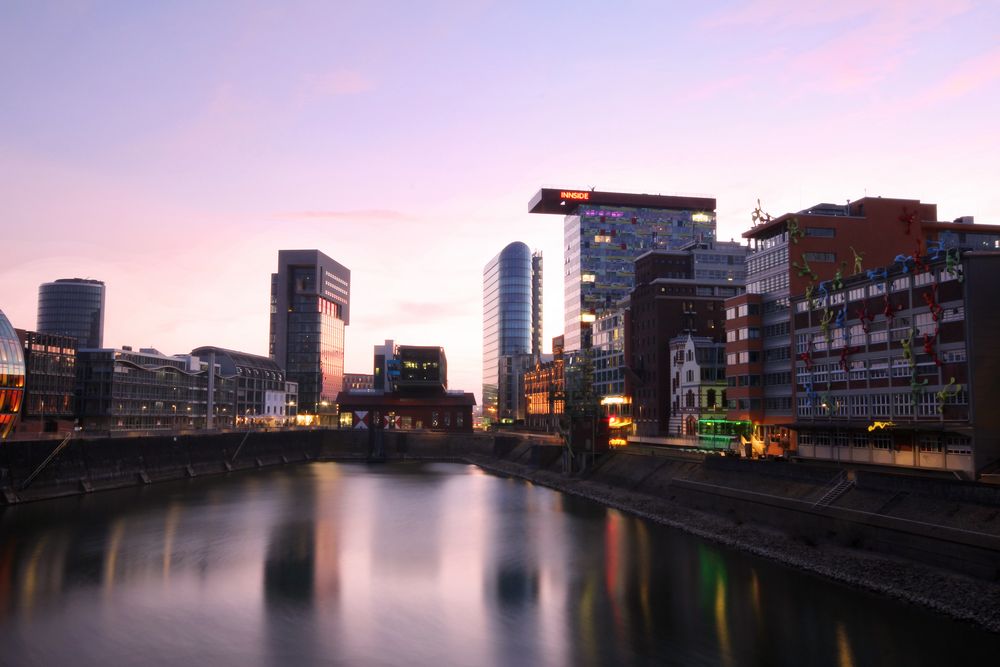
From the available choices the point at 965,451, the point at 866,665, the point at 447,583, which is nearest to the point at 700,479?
the point at 965,451

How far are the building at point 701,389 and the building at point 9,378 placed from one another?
8086 cm

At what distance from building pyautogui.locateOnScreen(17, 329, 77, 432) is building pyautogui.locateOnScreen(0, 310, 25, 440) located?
139 feet

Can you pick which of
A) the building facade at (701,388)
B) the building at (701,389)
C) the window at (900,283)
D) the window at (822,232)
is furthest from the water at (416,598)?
the window at (822,232)

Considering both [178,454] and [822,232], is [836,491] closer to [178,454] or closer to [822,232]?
[822,232]

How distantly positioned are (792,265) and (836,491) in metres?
36.1

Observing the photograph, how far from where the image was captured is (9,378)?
82.2 metres

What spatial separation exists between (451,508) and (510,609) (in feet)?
138

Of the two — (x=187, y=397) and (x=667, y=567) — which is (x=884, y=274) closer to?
(x=667, y=567)

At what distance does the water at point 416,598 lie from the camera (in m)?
33.8

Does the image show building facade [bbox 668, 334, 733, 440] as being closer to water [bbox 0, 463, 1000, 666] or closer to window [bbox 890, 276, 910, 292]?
water [bbox 0, 463, 1000, 666]

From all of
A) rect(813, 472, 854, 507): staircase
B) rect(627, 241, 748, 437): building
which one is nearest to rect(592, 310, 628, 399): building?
rect(627, 241, 748, 437): building

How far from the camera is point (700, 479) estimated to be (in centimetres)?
7212

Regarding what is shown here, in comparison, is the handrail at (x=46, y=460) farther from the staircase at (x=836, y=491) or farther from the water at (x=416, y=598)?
the staircase at (x=836, y=491)

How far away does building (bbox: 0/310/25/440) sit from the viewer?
79375 millimetres
